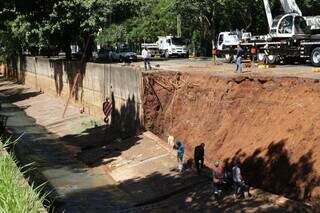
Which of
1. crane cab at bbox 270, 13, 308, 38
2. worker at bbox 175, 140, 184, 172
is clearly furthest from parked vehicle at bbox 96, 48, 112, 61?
worker at bbox 175, 140, 184, 172

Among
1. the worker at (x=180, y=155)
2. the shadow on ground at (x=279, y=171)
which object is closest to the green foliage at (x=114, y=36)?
the worker at (x=180, y=155)

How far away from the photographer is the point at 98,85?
125 ft

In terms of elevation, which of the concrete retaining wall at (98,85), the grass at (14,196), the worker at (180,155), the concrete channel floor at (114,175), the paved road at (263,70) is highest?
the grass at (14,196)

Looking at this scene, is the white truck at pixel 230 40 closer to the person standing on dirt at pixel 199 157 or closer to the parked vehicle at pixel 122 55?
→ the parked vehicle at pixel 122 55

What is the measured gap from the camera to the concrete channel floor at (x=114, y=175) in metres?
19.3

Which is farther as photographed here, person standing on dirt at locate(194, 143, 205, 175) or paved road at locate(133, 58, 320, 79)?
paved road at locate(133, 58, 320, 79)

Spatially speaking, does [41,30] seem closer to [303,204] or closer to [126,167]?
[126,167]

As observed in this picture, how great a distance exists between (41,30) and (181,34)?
23.8 m

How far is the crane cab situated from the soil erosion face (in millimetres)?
9528

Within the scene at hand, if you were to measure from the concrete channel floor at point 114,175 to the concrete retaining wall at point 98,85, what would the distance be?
4.92 ft

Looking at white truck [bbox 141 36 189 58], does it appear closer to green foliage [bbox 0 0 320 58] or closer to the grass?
green foliage [bbox 0 0 320 58]

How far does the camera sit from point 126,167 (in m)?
25.4

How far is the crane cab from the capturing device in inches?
1379

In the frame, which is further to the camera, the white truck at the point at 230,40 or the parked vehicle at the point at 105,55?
the parked vehicle at the point at 105,55
